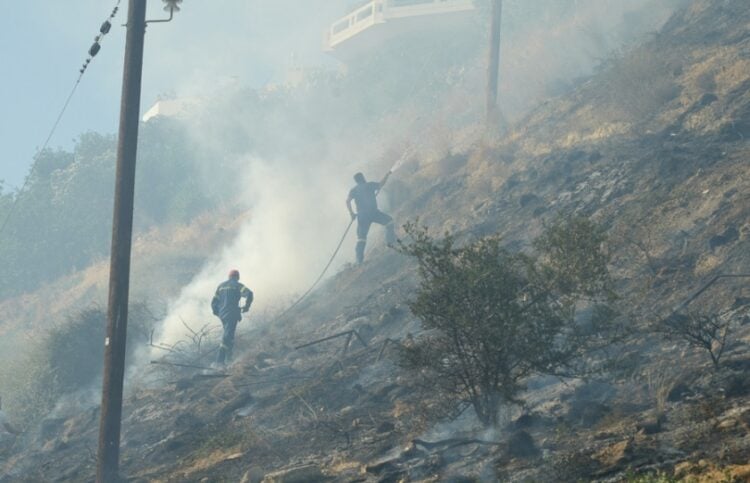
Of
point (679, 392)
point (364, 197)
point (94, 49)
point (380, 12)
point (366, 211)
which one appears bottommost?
point (679, 392)

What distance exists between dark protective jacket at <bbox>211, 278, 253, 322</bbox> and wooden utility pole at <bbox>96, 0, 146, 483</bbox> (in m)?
5.62

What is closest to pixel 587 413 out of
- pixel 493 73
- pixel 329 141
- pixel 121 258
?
pixel 121 258

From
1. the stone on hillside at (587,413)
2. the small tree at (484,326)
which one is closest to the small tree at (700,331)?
the small tree at (484,326)

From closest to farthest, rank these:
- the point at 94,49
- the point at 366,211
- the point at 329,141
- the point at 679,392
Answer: the point at 679,392 < the point at 94,49 < the point at 366,211 < the point at 329,141

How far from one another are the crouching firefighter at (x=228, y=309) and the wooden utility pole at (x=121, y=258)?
5.56 m

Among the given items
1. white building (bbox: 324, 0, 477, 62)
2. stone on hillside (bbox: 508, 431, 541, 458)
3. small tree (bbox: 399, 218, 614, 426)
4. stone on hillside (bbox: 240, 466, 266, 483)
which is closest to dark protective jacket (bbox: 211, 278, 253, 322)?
Answer: stone on hillside (bbox: 240, 466, 266, 483)

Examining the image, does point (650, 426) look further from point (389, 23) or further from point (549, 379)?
point (389, 23)

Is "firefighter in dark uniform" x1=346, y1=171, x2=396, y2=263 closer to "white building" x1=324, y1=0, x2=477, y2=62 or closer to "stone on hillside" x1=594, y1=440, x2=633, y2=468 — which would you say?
"stone on hillside" x1=594, y1=440, x2=633, y2=468

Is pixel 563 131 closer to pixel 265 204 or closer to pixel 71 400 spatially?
pixel 71 400

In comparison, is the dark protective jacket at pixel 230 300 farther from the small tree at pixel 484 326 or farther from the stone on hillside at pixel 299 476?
the small tree at pixel 484 326

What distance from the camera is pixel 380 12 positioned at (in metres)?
49.2

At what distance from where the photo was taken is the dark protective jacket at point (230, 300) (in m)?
16.9

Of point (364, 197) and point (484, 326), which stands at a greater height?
point (364, 197)

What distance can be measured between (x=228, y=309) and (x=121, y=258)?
5.87 meters
